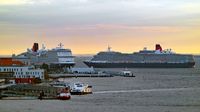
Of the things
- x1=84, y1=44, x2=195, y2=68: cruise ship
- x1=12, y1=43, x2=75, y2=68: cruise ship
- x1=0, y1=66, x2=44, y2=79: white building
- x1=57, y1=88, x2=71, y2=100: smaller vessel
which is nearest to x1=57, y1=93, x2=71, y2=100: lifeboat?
x1=57, y1=88, x2=71, y2=100: smaller vessel

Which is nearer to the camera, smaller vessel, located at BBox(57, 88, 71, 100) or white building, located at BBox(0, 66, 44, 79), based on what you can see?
smaller vessel, located at BBox(57, 88, 71, 100)

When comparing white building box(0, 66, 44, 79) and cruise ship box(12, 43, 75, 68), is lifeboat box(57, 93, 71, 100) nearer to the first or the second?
white building box(0, 66, 44, 79)

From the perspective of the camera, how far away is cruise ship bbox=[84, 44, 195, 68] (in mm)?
176625

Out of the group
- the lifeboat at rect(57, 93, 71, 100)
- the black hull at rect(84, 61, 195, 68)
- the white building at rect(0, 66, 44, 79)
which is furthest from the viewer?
the black hull at rect(84, 61, 195, 68)

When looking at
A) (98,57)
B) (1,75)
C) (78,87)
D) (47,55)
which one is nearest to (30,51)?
(47,55)

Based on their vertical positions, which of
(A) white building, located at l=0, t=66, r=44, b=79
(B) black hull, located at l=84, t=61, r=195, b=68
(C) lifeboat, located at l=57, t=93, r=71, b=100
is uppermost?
(B) black hull, located at l=84, t=61, r=195, b=68

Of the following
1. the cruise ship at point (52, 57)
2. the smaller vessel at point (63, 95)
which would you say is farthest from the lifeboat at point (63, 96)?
the cruise ship at point (52, 57)

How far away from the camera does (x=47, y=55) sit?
479ft

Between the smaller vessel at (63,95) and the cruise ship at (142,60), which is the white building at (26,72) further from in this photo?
the cruise ship at (142,60)

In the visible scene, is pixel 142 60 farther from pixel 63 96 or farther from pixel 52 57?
pixel 63 96

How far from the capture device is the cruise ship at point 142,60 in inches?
6954

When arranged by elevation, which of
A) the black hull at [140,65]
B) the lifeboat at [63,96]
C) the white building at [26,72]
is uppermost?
the black hull at [140,65]

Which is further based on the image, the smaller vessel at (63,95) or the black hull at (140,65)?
the black hull at (140,65)

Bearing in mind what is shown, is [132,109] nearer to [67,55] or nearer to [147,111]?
[147,111]
